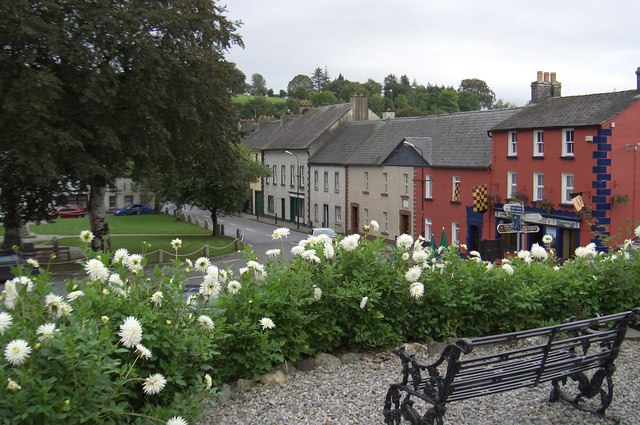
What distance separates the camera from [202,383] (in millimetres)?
6102

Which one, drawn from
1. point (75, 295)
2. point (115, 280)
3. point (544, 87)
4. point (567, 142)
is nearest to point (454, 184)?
point (544, 87)

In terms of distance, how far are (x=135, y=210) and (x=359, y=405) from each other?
3028 inches

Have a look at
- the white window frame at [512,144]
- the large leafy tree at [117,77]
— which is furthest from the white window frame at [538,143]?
the large leafy tree at [117,77]

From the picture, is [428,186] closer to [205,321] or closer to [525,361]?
[525,361]

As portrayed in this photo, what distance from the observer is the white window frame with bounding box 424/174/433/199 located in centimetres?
4434

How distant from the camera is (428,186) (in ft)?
147

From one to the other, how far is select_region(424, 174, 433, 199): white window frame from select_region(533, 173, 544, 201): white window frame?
8.97 meters

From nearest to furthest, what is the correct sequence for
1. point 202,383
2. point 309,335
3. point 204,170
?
point 202,383, point 309,335, point 204,170

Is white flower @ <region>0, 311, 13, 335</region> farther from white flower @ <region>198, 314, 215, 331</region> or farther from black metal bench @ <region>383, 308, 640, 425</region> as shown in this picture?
black metal bench @ <region>383, 308, 640, 425</region>

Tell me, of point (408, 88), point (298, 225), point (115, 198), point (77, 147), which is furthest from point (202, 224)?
point (408, 88)

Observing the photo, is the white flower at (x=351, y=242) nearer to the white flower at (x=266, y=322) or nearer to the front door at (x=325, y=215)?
the white flower at (x=266, y=322)

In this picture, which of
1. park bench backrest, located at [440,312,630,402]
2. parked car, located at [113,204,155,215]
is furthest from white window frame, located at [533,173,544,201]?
parked car, located at [113,204,155,215]

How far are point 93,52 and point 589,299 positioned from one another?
76.2 ft

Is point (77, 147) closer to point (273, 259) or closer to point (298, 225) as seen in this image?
point (273, 259)
